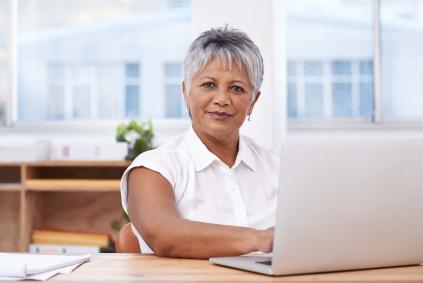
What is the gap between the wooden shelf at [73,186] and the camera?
3766 mm

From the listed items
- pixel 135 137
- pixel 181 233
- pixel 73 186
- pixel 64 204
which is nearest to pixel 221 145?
pixel 181 233

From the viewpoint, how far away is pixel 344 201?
1176 mm

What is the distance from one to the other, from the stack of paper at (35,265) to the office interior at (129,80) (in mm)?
2498

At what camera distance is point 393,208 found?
123 centimetres

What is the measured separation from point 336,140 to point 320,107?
3.21m

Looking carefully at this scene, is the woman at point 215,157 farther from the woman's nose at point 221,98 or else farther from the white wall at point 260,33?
the white wall at point 260,33

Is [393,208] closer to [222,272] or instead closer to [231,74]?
[222,272]

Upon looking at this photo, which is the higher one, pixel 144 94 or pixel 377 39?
pixel 377 39

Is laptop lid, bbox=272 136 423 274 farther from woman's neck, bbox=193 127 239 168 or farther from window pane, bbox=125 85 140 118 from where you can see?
window pane, bbox=125 85 140 118

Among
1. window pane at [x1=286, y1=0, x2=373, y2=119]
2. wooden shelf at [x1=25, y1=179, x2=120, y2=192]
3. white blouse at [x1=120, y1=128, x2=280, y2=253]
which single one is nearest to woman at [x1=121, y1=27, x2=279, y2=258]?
white blouse at [x1=120, y1=128, x2=280, y2=253]

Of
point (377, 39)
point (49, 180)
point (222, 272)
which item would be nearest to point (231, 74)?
point (222, 272)

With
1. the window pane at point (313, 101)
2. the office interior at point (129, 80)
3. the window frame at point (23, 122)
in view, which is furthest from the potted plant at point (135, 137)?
the window pane at point (313, 101)

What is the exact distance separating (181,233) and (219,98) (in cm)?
50

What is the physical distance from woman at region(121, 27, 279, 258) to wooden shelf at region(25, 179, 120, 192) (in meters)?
1.97
